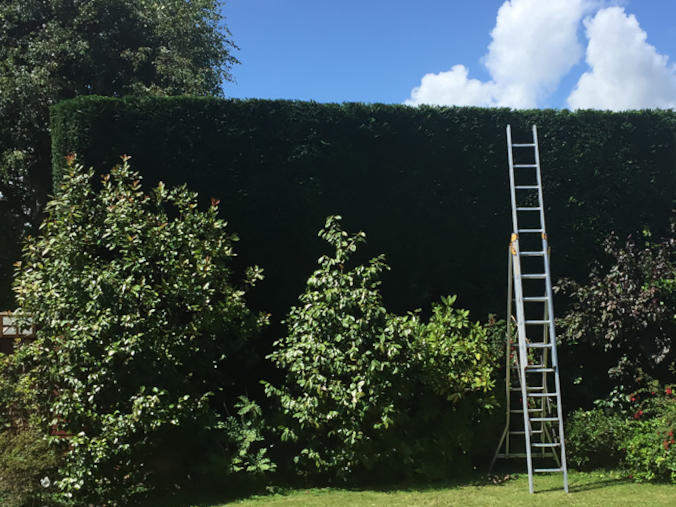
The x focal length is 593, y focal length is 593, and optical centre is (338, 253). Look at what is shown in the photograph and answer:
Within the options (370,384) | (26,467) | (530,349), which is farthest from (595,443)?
(26,467)

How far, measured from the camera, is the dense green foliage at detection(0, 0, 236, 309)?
10.5m

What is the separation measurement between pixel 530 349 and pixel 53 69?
9425 millimetres

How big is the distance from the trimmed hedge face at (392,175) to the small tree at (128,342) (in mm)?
771

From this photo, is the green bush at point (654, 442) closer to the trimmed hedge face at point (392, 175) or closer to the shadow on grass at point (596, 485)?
the shadow on grass at point (596, 485)

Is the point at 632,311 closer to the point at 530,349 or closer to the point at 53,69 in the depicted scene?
the point at 530,349

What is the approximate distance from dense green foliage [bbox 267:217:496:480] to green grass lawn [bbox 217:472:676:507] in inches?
11.9

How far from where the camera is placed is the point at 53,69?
10672 millimetres

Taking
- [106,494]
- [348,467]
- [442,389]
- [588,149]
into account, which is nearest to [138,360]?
[106,494]

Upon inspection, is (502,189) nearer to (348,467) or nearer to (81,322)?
(348,467)

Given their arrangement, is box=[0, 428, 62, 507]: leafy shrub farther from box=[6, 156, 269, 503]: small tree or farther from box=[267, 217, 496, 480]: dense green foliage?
box=[267, 217, 496, 480]: dense green foliage

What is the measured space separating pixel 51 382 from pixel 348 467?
289 cm

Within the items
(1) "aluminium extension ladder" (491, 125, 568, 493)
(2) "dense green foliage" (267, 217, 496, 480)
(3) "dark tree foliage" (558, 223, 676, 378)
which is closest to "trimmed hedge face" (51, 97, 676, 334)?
(1) "aluminium extension ladder" (491, 125, 568, 493)

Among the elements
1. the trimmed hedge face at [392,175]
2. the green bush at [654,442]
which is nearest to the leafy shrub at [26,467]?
the trimmed hedge face at [392,175]

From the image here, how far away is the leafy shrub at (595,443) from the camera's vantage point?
5.92 meters
